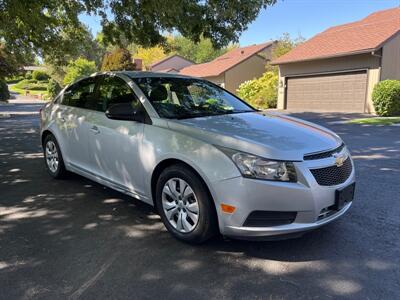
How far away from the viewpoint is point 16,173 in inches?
262

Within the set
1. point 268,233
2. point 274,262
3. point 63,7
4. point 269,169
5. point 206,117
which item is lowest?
point 274,262

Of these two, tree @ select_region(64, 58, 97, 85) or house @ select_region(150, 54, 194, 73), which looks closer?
tree @ select_region(64, 58, 97, 85)

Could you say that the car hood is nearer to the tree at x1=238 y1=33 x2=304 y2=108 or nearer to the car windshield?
the car windshield

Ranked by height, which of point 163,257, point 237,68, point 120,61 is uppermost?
point 120,61

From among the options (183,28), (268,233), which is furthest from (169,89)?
(183,28)

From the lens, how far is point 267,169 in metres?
3.26

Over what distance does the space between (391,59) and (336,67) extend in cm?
271

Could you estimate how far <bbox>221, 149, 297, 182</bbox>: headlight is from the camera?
324 centimetres

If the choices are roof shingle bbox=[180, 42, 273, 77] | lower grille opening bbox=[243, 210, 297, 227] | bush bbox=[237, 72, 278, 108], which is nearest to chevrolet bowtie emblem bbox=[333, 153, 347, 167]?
lower grille opening bbox=[243, 210, 297, 227]

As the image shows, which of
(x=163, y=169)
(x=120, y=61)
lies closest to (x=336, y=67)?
(x=163, y=169)

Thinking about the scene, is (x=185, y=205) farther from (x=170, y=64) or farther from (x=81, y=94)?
(x=170, y=64)

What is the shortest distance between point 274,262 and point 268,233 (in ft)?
0.99

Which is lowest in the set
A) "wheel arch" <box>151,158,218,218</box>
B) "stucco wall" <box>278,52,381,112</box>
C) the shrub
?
"wheel arch" <box>151,158,218,218</box>

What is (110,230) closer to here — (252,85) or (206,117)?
(206,117)
